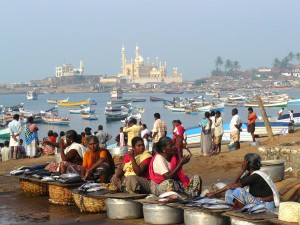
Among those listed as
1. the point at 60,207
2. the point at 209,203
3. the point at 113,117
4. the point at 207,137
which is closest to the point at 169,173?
the point at 209,203

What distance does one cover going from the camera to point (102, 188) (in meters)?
7.99

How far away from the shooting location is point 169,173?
731 centimetres

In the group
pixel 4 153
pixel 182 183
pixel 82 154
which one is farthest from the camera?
pixel 4 153

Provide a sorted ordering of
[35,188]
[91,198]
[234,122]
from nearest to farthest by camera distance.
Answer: [91,198] → [35,188] → [234,122]

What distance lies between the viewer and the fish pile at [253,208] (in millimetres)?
6098

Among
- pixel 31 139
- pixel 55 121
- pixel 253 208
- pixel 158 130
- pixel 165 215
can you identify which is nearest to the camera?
pixel 253 208

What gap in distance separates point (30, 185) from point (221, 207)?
4.03 meters

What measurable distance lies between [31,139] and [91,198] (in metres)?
8.49

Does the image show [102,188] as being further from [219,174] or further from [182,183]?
[219,174]

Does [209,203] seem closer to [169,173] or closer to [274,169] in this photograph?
[169,173]

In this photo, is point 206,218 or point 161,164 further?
point 161,164

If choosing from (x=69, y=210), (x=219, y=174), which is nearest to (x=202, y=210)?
(x=69, y=210)

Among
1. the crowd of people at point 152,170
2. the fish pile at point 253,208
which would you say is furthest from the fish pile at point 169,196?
the fish pile at point 253,208

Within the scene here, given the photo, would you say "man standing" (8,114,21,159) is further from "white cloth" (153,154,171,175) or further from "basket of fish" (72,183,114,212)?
"white cloth" (153,154,171,175)
